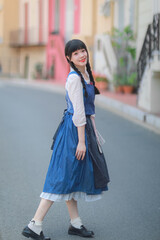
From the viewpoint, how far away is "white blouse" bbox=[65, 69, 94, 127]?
382 centimetres

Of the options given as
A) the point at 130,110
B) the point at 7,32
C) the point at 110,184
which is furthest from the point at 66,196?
the point at 7,32

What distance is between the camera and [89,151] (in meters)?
3.95

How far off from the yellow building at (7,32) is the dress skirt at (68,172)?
34.9m

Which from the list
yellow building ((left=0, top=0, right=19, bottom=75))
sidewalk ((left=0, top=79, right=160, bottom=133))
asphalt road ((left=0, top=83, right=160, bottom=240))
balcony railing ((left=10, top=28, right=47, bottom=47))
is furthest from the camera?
yellow building ((left=0, top=0, right=19, bottom=75))

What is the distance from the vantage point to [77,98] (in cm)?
382

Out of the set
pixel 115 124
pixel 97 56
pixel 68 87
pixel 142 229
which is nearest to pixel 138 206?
pixel 142 229

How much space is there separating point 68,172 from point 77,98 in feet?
2.00

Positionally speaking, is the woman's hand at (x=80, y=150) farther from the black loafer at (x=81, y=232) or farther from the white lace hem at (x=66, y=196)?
the black loafer at (x=81, y=232)

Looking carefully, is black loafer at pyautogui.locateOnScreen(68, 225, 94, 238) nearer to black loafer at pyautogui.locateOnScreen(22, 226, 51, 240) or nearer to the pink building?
black loafer at pyautogui.locateOnScreen(22, 226, 51, 240)

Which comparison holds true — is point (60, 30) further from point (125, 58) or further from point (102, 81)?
point (102, 81)

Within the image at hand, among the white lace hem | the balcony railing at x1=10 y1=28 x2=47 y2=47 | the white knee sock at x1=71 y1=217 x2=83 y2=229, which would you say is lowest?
the white knee sock at x1=71 y1=217 x2=83 y2=229

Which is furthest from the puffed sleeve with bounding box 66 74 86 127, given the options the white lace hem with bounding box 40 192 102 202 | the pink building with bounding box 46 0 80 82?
the pink building with bounding box 46 0 80 82

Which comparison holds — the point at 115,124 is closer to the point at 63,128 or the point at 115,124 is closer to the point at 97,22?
the point at 63,128

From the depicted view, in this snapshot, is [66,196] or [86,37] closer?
[66,196]
